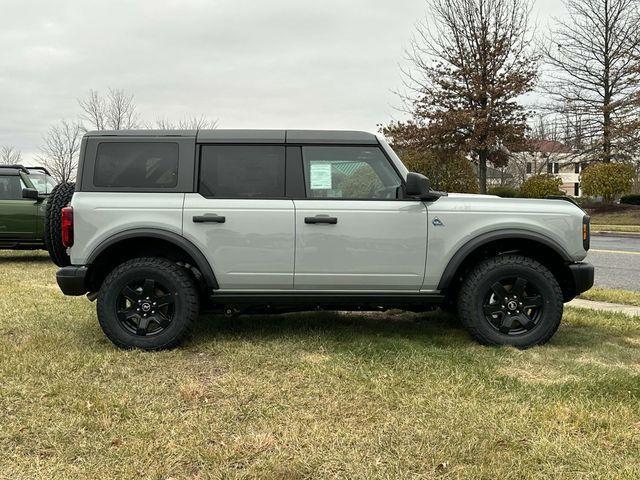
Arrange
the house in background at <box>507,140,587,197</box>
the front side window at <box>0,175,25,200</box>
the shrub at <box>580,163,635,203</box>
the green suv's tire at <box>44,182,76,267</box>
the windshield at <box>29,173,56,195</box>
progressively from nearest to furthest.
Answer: the green suv's tire at <box>44,182,76,267</box>, the front side window at <box>0,175,25,200</box>, the windshield at <box>29,173,56,195</box>, the shrub at <box>580,163,635,203</box>, the house in background at <box>507,140,587,197</box>

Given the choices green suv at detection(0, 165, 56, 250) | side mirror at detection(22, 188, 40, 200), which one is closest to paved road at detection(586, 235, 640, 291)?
side mirror at detection(22, 188, 40, 200)

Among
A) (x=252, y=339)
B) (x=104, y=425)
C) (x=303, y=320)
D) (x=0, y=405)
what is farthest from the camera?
(x=303, y=320)

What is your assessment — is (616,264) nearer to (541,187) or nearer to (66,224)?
(66,224)

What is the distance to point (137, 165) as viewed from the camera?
4.67 m

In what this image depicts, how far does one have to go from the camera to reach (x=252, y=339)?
4.98 m

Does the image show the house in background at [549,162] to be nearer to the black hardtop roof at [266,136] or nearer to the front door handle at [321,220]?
the black hardtop roof at [266,136]

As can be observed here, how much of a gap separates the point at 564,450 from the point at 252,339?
2.81 meters

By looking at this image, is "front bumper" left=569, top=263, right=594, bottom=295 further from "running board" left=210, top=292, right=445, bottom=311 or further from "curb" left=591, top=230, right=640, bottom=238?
"curb" left=591, top=230, right=640, bottom=238

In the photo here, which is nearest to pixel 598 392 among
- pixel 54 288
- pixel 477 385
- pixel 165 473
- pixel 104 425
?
pixel 477 385

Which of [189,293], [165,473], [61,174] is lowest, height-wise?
[165,473]

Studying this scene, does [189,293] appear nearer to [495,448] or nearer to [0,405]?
[0,405]

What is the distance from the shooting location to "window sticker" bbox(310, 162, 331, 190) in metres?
4.68

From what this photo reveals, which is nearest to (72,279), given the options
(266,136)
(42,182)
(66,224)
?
(66,224)

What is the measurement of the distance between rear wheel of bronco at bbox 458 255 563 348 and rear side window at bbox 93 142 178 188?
8.59 feet
